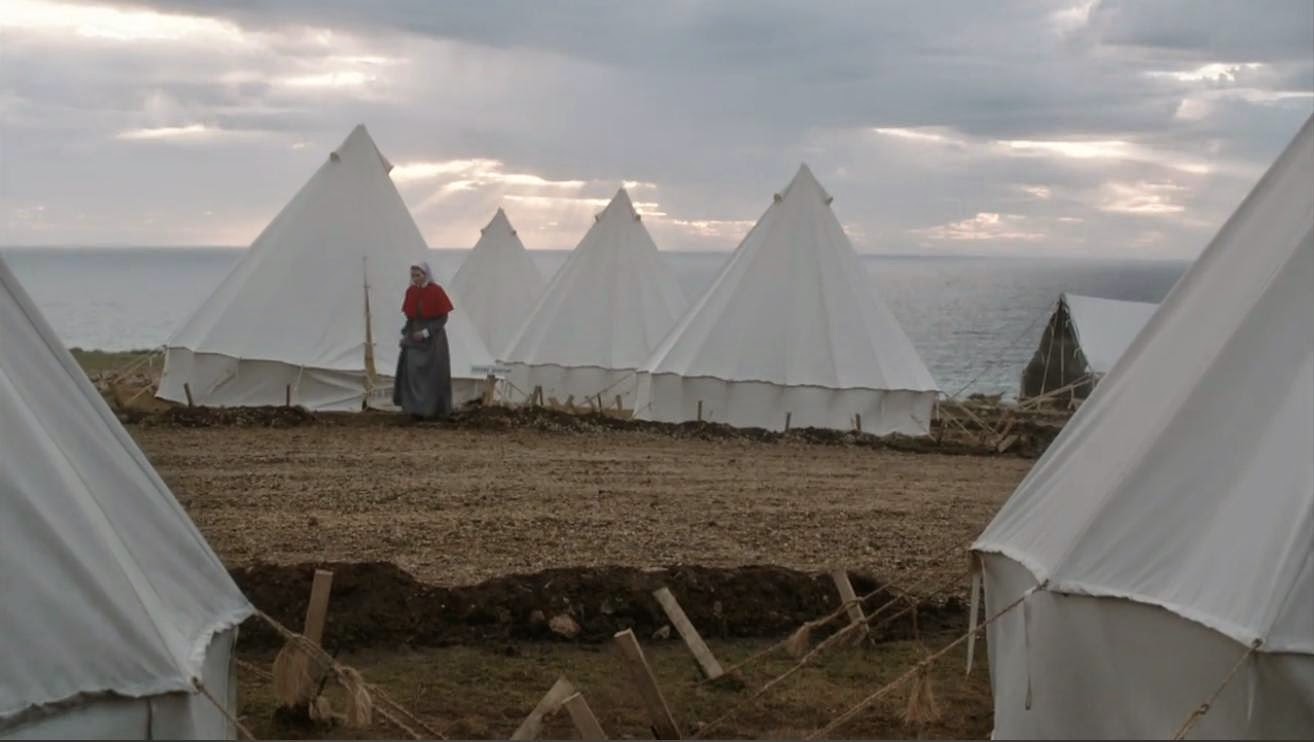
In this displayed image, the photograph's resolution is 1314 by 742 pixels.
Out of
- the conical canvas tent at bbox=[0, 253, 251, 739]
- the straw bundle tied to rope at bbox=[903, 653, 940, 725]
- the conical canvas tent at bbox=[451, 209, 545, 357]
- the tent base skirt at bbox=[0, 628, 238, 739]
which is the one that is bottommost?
the straw bundle tied to rope at bbox=[903, 653, 940, 725]

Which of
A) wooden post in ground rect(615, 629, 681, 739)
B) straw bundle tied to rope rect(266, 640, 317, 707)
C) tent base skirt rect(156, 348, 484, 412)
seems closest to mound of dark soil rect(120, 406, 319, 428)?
tent base skirt rect(156, 348, 484, 412)

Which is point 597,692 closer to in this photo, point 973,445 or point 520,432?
point 520,432

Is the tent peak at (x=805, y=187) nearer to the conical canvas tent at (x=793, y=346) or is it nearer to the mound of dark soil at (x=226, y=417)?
the conical canvas tent at (x=793, y=346)

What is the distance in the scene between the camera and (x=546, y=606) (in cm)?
798

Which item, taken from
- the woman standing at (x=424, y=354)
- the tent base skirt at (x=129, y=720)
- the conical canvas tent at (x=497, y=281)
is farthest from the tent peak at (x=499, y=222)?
the tent base skirt at (x=129, y=720)

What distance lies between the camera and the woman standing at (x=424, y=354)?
1644 centimetres

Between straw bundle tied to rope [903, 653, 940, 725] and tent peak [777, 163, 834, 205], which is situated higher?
tent peak [777, 163, 834, 205]

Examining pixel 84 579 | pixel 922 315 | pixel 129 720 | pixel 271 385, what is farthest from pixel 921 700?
pixel 922 315

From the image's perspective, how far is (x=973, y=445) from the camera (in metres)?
17.9

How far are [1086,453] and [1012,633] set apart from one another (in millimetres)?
794

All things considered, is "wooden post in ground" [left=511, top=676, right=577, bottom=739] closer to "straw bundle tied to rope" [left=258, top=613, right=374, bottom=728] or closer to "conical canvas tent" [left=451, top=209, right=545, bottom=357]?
"straw bundle tied to rope" [left=258, top=613, right=374, bottom=728]

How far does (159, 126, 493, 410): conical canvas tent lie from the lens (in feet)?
59.9

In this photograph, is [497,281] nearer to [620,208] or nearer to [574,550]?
[620,208]

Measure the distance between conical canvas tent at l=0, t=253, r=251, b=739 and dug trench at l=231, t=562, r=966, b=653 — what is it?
96.2 inches
